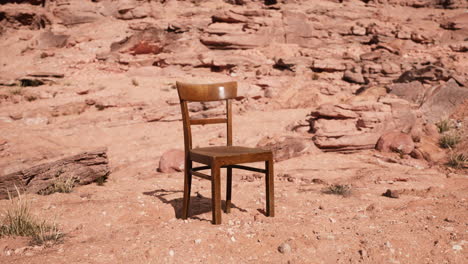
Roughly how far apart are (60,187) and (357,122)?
537cm

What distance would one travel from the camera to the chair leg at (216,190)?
3.01 meters

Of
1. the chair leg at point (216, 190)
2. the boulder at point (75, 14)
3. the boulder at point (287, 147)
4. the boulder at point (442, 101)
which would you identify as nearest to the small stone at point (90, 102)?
the boulder at point (287, 147)

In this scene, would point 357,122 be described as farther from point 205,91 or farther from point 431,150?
point 205,91

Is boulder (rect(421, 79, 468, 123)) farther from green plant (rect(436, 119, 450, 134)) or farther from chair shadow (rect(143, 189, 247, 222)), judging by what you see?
chair shadow (rect(143, 189, 247, 222))

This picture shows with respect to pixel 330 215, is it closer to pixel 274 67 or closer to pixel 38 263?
pixel 38 263

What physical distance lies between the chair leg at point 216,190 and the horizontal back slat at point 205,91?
29.7 inches

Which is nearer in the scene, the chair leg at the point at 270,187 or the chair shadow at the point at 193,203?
the chair leg at the point at 270,187

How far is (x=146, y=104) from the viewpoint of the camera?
10.5 meters

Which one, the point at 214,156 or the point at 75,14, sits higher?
the point at 75,14

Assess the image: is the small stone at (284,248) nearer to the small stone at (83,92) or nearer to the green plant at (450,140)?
the green plant at (450,140)

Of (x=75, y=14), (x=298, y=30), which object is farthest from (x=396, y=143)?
(x=75, y=14)

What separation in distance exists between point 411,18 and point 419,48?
4.39 metres

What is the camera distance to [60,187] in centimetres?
455

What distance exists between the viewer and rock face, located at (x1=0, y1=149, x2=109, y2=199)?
14.5ft
